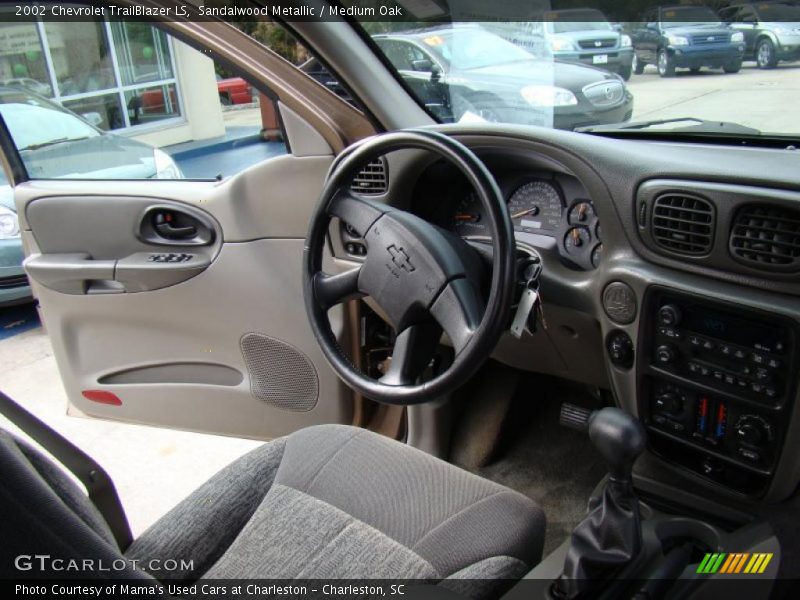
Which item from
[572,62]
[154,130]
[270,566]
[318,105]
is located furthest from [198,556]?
[154,130]

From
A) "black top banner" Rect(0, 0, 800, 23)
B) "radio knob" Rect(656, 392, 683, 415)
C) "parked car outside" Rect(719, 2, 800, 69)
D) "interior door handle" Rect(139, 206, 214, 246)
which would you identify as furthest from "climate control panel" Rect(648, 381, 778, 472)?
"interior door handle" Rect(139, 206, 214, 246)

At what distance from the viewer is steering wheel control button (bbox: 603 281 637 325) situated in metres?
1.42

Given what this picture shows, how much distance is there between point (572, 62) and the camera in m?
1.65

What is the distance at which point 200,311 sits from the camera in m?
2.10

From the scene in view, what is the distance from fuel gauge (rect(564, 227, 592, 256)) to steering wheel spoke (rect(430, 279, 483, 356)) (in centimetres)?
40

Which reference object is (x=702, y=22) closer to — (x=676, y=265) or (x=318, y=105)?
(x=676, y=265)

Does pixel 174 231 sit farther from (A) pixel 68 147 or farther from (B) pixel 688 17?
(B) pixel 688 17

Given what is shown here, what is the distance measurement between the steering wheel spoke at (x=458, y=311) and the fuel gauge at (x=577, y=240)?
1.33 feet

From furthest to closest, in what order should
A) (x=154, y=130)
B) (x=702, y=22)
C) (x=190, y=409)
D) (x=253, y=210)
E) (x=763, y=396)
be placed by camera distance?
(x=154, y=130), (x=190, y=409), (x=253, y=210), (x=702, y=22), (x=763, y=396)

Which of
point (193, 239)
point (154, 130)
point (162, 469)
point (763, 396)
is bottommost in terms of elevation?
point (162, 469)

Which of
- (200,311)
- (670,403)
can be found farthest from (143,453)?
(670,403)

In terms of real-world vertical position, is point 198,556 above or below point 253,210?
below

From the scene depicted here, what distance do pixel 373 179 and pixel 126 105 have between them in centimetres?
214

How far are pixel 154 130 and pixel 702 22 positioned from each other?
262 centimetres
